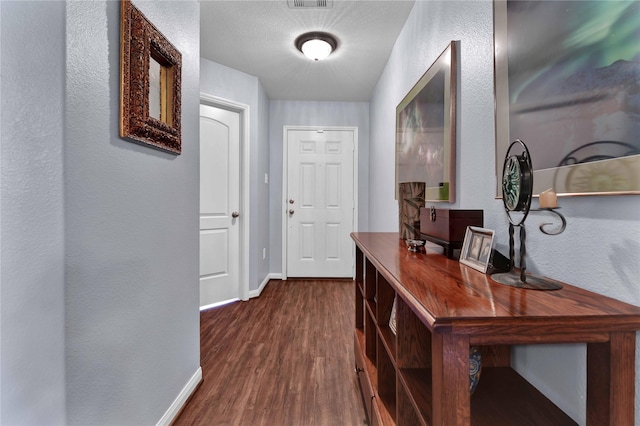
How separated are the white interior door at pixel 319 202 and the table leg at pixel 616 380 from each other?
3.38 meters

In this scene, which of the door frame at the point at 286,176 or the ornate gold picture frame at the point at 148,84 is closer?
the ornate gold picture frame at the point at 148,84

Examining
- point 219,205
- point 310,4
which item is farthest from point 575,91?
point 219,205

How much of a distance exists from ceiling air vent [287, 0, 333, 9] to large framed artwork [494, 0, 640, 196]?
133 centimetres

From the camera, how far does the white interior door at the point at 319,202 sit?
3936 mm

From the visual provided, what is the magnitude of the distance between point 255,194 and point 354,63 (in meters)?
1.67

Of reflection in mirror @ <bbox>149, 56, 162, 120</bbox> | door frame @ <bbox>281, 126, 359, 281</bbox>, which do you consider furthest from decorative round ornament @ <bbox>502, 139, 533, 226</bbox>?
door frame @ <bbox>281, 126, 359, 281</bbox>

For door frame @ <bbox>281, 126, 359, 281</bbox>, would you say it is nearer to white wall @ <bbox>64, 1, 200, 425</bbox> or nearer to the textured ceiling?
the textured ceiling

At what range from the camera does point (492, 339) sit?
551 millimetres

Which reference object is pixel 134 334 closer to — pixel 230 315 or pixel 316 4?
pixel 230 315

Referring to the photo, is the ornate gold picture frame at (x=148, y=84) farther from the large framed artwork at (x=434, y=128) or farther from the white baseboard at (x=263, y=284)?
the white baseboard at (x=263, y=284)

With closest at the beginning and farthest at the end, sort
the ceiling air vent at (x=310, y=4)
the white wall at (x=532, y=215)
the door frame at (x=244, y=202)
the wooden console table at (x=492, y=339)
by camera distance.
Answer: the wooden console table at (x=492, y=339), the white wall at (x=532, y=215), the ceiling air vent at (x=310, y=4), the door frame at (x=244, y=202)

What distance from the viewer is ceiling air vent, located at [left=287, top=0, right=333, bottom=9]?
2.00 m

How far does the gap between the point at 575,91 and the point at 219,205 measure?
283cm

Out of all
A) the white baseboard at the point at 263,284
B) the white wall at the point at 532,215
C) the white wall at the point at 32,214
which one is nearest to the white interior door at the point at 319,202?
the white baseboard at the point at 263,284
